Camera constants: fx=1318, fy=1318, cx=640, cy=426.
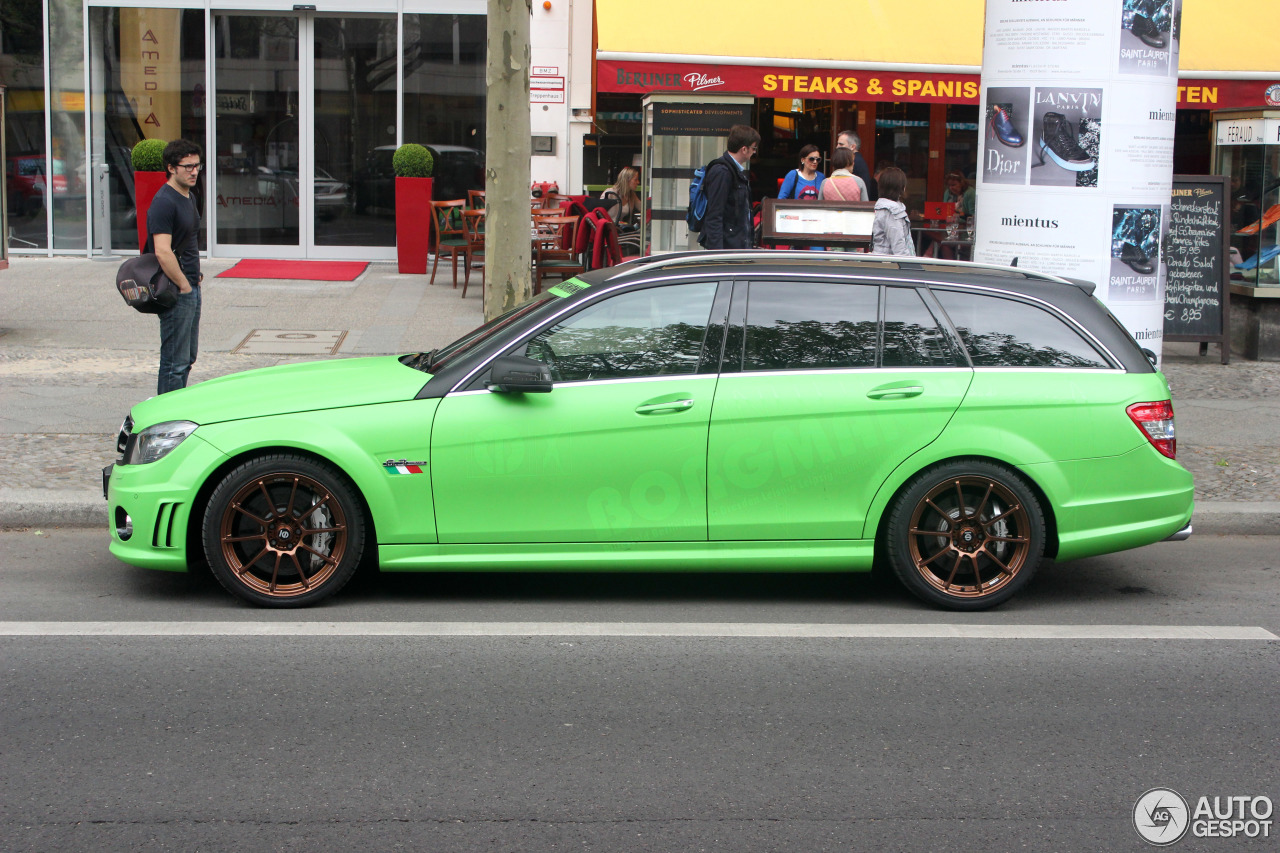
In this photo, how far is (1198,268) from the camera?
12.4 m

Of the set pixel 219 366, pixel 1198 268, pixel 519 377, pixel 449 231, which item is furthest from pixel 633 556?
pixel 449 231

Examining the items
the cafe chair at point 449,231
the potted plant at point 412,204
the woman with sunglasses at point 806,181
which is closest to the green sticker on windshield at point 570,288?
Answer: the woman with sunglasses at point 806,181

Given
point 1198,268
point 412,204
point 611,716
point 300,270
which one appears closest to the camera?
point 611,716

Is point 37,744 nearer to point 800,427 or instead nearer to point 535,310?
point 535,310

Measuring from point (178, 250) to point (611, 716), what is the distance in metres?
5.21

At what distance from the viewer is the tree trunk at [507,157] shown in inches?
341

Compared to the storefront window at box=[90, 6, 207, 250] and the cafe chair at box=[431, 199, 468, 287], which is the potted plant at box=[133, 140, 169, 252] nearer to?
→ the storefront window at box=[90, 6, 207, 250]

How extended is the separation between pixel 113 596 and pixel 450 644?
1.74 metres

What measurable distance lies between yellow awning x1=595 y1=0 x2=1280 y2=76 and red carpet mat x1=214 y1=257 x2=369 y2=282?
462cm

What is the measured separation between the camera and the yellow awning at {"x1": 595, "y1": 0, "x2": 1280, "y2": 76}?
47.7 ft

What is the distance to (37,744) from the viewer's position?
4.32 m

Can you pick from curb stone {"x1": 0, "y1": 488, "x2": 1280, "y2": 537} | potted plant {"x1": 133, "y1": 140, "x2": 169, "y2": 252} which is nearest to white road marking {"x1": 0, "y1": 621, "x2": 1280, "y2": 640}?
curb stone {"x1": 0, "y1": 488, "x2": 1280, "y2": 537}

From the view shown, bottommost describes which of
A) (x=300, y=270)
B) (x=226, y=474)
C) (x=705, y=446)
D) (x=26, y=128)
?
(x=226, y=474)

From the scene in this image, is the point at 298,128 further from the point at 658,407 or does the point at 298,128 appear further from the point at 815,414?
the point at 815,414
